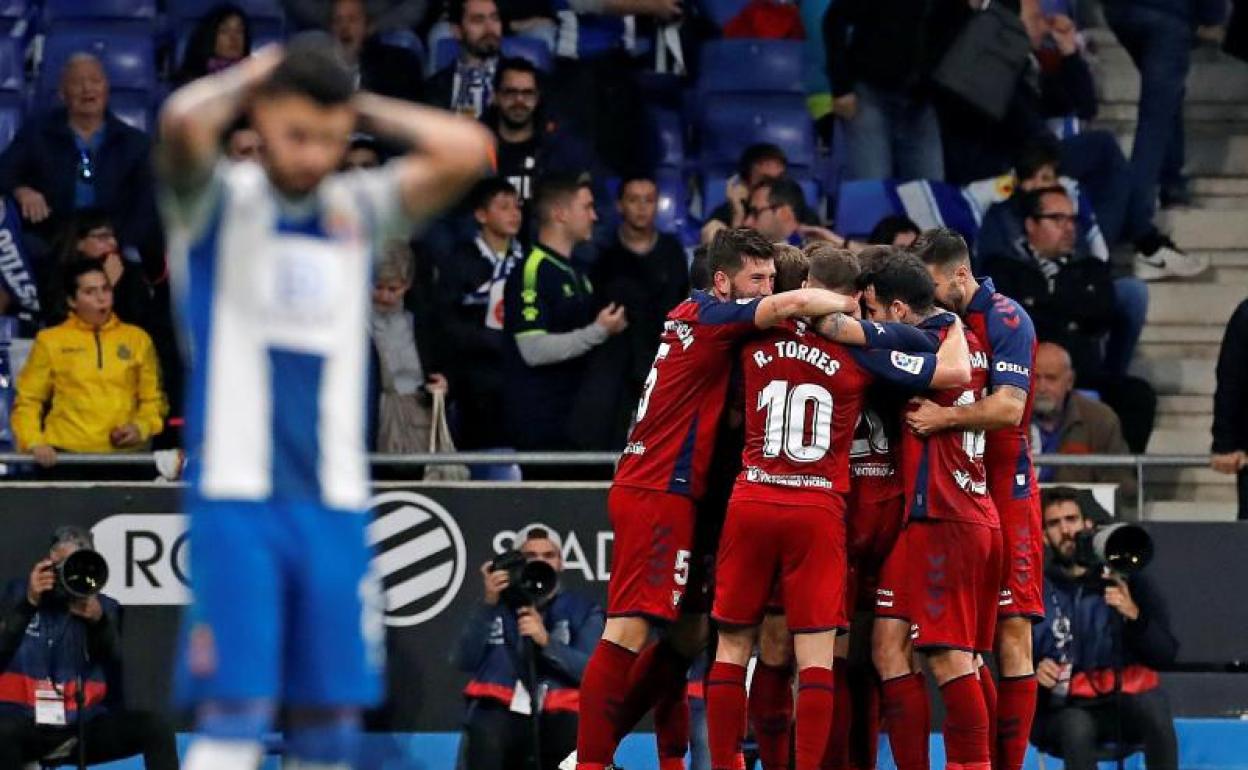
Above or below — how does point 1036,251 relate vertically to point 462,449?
above

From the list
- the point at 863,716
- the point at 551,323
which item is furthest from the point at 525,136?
the point at 863,716

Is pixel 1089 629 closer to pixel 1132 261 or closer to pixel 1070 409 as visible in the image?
pixel 1070 409

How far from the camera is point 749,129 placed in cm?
1509

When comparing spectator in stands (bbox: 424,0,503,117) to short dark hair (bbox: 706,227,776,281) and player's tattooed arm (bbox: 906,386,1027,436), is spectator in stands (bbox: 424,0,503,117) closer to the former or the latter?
short dark hair (bbox: 706,227,776,281)

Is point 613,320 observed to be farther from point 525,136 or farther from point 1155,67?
point 1155,67

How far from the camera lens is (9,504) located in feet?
39.2

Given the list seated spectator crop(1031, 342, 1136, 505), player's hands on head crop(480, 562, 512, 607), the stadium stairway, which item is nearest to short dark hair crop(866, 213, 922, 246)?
seated spectator crop(1031, 342, 1136, 505)

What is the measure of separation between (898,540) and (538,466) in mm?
3956

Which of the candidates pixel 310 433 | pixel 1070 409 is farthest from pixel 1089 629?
pixel 310 433

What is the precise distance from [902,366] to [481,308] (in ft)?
13.7

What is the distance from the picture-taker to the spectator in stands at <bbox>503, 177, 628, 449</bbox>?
12109 millimetres

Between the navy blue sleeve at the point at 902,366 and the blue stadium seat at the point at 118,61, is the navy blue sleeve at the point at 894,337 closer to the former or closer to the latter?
the navy blue sleeve at the point at 902,366

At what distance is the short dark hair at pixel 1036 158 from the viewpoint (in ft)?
44.8

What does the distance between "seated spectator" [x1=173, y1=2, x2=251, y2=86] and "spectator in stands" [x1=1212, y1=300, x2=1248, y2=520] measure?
18.2 ft
